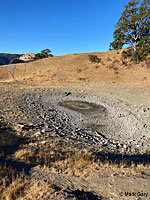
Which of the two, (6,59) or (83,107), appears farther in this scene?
(6,59)

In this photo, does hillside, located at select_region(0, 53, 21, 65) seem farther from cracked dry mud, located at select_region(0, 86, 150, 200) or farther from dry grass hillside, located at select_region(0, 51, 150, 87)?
cracked dry mud, located at select_region(0, 86, 150, 200)

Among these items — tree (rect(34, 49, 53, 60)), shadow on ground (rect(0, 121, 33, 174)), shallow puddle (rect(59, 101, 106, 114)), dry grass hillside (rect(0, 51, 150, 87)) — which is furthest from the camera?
tree (rect(34, 49, 53, 60))

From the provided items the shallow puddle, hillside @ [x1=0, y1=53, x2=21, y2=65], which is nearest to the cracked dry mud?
the shallow puddle

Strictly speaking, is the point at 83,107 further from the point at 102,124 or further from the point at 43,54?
the point at 43,54

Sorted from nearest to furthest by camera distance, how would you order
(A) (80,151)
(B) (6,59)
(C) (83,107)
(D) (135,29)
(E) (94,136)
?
(A) (80,151) < (E) (94,136) < (C) (83,107) < (D) (135,29) < (B) (6,59)

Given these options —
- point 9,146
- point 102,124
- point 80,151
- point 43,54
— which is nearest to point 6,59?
point 43,54

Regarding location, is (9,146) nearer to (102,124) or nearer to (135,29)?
(102,124)

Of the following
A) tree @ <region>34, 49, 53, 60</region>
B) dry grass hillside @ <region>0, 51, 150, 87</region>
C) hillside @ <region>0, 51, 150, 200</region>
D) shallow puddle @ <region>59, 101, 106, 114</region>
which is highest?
tree @ <region>34, 49, 53, 60</region>

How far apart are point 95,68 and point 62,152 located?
33.4 m

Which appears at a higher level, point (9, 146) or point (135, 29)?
point (135, 29)

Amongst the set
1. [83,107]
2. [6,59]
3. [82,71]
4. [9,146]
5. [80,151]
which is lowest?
[80,151]

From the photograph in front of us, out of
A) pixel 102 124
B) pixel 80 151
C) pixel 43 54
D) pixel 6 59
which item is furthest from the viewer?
pixel 6 59

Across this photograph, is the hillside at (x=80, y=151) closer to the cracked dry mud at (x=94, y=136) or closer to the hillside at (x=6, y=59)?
the cracked dry mud at (x=94, y=136)

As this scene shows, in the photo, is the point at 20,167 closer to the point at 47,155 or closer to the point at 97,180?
the point at 47,155
